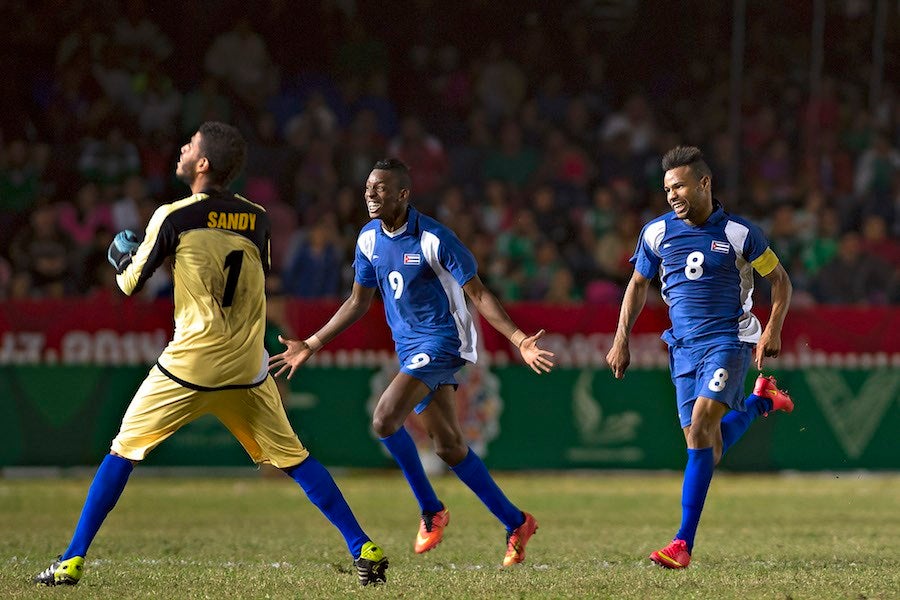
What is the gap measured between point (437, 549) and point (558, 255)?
29.6 ft

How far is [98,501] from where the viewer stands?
702cm

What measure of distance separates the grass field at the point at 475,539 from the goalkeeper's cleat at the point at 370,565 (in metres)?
0.08

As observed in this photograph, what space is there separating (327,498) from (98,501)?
1094mm

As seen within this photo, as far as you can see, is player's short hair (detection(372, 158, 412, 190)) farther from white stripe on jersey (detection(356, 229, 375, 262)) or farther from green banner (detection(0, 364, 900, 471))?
green banner (detection(0, 364, 900, 471))

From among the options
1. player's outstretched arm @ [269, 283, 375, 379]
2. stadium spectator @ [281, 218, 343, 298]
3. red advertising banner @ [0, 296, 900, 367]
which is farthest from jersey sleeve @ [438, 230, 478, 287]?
stadium spectator @ [281, 218, 343, 298]

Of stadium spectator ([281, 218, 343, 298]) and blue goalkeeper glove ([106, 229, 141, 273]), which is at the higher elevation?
blue goalkeeper glove ([106, 229, 141, 273])

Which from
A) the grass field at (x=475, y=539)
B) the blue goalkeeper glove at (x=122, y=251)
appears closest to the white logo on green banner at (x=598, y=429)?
the grass field at (x=475, y=539)

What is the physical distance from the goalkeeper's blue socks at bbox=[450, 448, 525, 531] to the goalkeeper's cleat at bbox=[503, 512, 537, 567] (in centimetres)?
5

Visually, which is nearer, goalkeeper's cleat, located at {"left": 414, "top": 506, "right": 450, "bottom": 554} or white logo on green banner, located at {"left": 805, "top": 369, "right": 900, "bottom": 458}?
goalkeeper's cleat, located at {"left": 414, "top": 506, "right": 450, "bottom": 554}

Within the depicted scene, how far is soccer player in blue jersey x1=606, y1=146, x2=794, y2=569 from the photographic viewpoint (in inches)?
319

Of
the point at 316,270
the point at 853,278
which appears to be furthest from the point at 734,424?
the point at 853,278

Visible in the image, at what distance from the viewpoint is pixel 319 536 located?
1046 centimetres

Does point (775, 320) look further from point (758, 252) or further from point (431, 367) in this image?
point (431, 367)

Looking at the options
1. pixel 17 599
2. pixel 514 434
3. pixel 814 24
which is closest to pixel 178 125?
pixel 514 434
